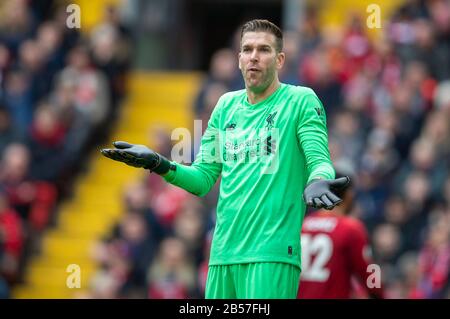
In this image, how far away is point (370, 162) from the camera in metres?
15.3

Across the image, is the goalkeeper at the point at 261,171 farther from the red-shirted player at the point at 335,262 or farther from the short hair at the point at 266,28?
the red-shirted player at the point at 335,262

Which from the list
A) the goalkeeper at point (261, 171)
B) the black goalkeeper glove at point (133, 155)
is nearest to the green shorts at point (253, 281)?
the goalkeeper at point (261, 171)

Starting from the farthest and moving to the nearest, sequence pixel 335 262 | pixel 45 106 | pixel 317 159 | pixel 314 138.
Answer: pixel 45 106, pixel 335 262, pixel 314 138, pixel 317 159

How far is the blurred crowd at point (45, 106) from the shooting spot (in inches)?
658

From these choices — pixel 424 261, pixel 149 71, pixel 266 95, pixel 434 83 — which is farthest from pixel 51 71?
pixel 266 95

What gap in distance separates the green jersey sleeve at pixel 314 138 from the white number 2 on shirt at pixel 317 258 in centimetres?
197

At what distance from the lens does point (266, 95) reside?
26.8 ft

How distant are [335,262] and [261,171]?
2.13 meters

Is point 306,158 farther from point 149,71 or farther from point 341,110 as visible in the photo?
point 149,71

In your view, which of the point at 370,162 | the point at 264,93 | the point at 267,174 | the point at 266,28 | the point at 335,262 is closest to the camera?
the point at 267,174

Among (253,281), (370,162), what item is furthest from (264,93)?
(370,162)

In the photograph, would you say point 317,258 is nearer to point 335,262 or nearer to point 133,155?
point 335,262

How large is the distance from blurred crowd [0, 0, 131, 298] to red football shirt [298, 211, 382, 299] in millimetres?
7011

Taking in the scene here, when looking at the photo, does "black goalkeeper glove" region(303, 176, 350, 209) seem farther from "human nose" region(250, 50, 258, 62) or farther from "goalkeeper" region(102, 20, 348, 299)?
"human nose" region(250, 50, 258, 62)
